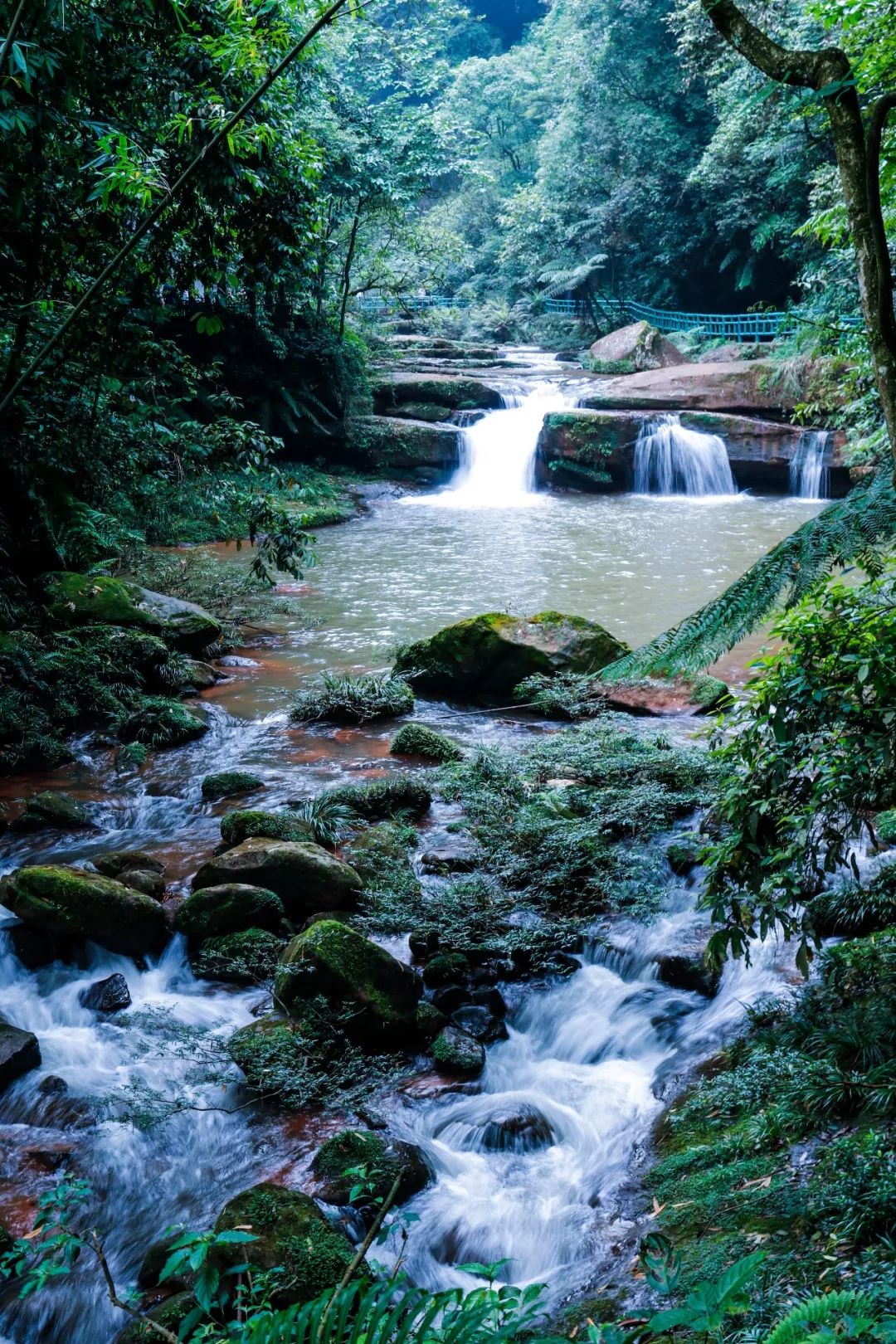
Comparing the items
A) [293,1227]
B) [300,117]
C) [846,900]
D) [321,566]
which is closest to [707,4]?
[846,900]

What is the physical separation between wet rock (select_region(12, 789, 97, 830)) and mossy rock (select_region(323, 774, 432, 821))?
1.76 meters

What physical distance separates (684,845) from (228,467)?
4411 millimetres

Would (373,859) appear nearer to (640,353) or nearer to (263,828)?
(263,828)

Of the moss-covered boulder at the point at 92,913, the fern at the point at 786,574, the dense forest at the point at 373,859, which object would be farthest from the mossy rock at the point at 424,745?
the fern at the point at 786,574

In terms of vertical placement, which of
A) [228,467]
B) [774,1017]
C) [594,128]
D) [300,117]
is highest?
[594,128]

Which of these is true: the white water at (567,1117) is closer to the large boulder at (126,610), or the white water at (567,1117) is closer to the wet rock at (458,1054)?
the wet rock at (458,1054)

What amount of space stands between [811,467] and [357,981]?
1751 centimetres

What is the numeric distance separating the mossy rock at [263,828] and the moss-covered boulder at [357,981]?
136 centimetres

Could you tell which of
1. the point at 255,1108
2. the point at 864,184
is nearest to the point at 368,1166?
the point at 255,1108

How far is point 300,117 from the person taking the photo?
629 inches

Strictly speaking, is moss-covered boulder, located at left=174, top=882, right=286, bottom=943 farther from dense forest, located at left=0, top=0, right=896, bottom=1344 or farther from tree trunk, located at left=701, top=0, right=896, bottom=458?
tree trunk, located at left=701, top=0, right=896, bottom=458

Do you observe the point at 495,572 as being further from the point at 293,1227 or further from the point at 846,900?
the point at 293,1227

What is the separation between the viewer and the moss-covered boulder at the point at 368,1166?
355cm

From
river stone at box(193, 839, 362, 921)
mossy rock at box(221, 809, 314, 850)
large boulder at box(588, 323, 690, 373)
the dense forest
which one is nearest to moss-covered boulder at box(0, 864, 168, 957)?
the dense forest
